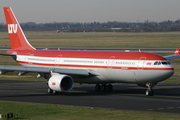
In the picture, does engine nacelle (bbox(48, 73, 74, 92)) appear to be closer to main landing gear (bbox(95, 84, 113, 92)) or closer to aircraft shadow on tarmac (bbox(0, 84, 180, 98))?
aircraft shadow on tarmac (bbox(0, 84, 180, 98))

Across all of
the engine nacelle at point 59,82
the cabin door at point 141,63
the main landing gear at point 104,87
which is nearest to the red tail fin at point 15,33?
the engine nacelle at point 59,82

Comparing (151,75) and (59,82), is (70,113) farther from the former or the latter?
(151,75)

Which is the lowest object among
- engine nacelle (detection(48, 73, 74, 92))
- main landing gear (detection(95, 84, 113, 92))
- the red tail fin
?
main landing gear (detection(95, 84, 113, 92))

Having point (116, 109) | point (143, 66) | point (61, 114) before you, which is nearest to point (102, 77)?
point (143, 66)

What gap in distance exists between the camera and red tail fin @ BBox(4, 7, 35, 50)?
156 ft

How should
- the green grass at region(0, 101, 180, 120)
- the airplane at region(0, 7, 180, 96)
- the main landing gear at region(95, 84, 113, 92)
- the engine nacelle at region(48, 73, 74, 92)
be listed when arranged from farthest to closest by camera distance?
the main landing gear at region(95, 84, 113, 92) → the engine nacelle at region(48, 73, 74, 92) → the airplane at region(0, 7, 180, 96) → the green grass at region(0, 101, 180, 120)

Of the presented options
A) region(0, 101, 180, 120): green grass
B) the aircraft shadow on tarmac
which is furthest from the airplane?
region(0, 101, 180, 120): green grass

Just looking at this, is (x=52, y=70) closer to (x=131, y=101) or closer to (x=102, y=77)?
(x=102, y=77)

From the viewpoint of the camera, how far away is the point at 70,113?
25.4 metres

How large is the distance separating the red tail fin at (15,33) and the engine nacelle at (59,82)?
467 inches

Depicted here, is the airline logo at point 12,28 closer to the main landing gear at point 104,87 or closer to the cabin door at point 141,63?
the main landing gear at point 104,87

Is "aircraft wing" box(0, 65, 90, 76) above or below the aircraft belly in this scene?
above

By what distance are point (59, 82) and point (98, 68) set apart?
4.99 metres

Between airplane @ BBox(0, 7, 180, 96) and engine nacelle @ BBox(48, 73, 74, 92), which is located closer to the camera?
airplane @ BBox(0, 7, 180, 96)
